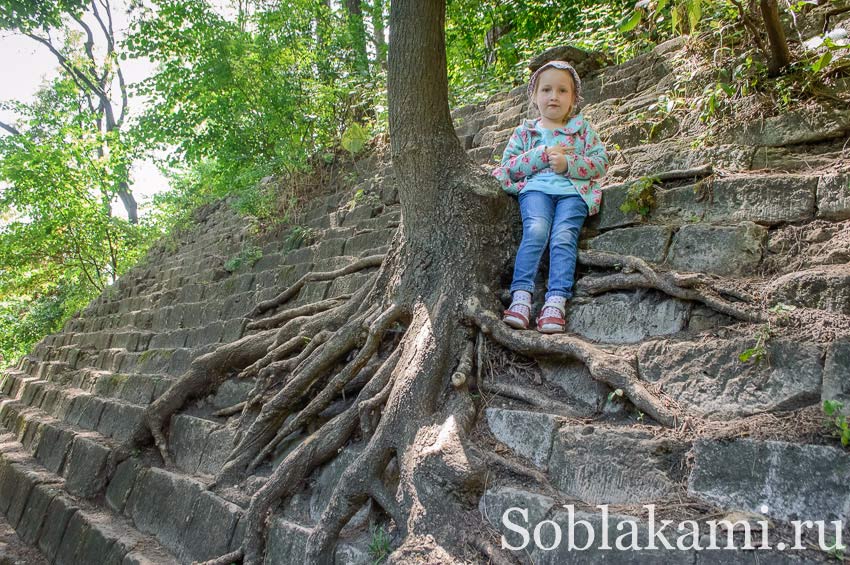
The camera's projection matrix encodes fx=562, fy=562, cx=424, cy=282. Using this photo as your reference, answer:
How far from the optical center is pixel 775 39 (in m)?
3.23

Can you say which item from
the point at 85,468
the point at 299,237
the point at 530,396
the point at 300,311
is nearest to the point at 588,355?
the point at 530,396

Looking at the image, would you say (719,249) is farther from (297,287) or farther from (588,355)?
(297,287)

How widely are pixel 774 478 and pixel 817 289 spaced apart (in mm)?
851

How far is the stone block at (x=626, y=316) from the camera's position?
2572mm

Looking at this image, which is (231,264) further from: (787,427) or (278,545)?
(787,427)

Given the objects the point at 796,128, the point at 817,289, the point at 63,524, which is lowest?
the point at 63,524

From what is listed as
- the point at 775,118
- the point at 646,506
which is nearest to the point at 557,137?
the point at 775,118

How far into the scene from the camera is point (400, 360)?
9.80 ft

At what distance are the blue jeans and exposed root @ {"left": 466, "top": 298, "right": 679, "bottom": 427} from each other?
0.28 meters

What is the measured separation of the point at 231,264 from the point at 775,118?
595 centimetres

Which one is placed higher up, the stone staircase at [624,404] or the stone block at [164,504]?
the stone staircase at [624,404]

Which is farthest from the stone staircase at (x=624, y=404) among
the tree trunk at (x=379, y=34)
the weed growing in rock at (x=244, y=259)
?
the tree trunk at (x=379, y=34)

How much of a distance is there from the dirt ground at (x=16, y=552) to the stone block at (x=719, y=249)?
213 inches

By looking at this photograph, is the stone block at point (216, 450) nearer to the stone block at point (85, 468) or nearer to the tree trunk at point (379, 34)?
the stone block at point (85, 468)
